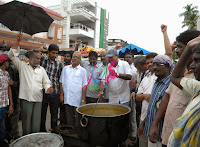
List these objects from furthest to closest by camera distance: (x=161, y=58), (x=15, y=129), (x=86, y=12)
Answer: (x=86, y=12) → (x=15, y=129) → (x=161, y=58)

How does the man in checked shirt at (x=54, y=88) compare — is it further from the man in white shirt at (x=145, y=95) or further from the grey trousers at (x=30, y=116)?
the man in white shirt at (x=145, y=95)

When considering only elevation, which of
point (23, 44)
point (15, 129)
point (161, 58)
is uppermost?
point (23, 44)

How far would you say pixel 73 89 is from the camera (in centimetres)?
328

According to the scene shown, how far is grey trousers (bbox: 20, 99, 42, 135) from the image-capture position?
282 centimetres

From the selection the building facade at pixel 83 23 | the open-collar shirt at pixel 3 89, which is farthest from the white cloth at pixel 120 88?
the building facade at pixel 83 23

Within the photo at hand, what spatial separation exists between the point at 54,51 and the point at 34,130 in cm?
172

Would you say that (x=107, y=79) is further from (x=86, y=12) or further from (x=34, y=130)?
(x=86, y=12)

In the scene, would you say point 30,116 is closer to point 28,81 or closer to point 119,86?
point 28,81

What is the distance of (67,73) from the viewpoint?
11.1 ft

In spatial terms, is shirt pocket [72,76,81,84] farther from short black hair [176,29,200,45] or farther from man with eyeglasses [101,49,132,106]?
short black hair [176,29,200,45]

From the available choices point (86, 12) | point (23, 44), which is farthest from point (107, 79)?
point (86, 12)

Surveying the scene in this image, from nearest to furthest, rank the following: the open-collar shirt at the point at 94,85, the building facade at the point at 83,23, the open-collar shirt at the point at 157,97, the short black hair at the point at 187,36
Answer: the short black hair at the point at 187,36, the open-collar shirt at the point at 157,97, the open-collar shirt at the point at 94,85, the building facade at the point at 83,23

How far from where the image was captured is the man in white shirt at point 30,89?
2.82 meters

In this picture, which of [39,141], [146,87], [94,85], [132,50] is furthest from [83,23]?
[39,141]
